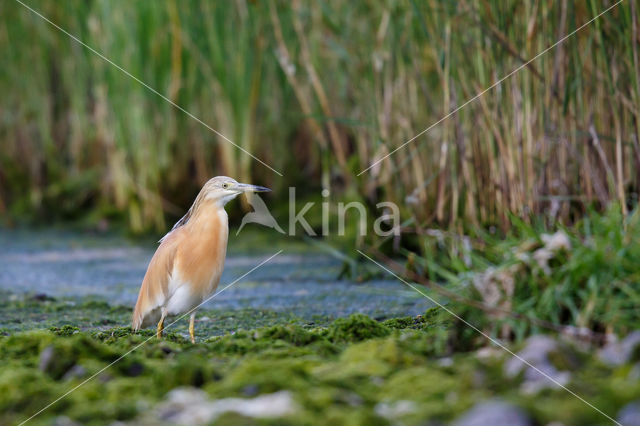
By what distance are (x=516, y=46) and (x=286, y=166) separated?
265 centimetres

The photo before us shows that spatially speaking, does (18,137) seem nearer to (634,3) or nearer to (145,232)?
(145,232)

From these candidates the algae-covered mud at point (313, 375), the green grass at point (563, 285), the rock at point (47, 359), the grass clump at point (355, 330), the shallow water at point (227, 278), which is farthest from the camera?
the shallow water at point (227, 278)

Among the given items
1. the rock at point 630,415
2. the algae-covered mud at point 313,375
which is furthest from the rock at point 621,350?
the rock at point 630,415

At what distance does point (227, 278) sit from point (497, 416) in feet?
9.45

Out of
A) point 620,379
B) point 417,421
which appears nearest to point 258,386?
point 417,421

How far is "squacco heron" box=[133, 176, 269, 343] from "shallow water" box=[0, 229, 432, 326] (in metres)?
0.58

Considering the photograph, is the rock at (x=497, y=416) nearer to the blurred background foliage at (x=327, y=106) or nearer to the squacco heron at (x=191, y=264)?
the squacco heron at (x=191, y=264)

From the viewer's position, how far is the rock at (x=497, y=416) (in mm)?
1623

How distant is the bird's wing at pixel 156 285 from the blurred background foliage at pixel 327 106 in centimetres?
122

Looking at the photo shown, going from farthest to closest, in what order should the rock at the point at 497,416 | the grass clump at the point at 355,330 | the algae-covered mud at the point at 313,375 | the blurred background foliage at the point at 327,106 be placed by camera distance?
the blurred background foliage at the point at 327,106
the grass clump at the point at 355,330
the algae-covered mud at the point at 313,375
the rock at the point at 497,416

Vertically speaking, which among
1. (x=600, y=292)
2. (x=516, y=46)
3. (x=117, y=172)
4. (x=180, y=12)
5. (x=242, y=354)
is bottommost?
(x=242, y=354)

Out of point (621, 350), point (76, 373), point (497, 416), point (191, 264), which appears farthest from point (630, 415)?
point (191, 264)

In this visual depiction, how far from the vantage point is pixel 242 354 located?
8.21 ft

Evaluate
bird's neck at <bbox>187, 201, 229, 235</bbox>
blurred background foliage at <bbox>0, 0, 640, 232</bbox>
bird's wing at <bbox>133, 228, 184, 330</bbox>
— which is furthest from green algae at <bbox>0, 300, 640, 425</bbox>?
blurred background foliage at <bbox>0, 0, 640, 232</bbox>
